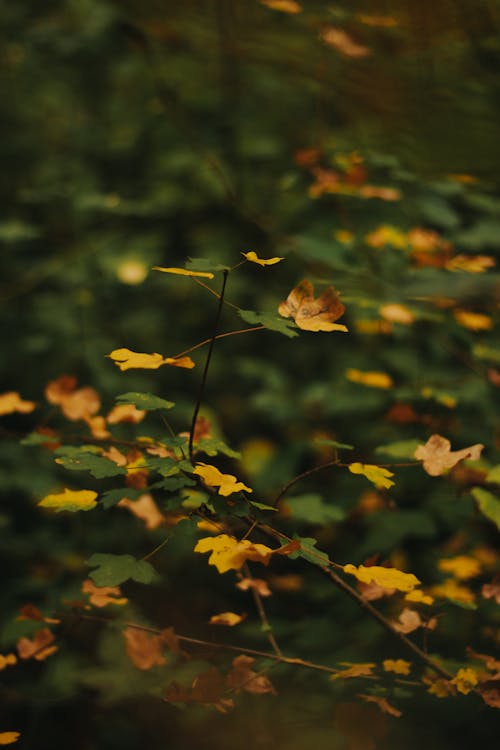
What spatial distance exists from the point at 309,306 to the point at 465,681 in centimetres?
53

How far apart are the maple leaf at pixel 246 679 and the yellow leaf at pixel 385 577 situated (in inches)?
10.2

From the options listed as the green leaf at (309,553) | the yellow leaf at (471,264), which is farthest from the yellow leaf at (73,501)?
the yellow leaf at (471,264)

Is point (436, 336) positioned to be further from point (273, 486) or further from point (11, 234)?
point (11, 234)

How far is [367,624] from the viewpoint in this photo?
1.35 m

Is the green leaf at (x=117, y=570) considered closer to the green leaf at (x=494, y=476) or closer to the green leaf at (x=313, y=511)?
the green leaf at (x=313, y=511)

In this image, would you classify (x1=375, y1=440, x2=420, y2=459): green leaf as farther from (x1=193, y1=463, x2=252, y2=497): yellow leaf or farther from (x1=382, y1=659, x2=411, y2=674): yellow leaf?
(x1=193, y1=463, x2=252, y2=497): yellow leaf

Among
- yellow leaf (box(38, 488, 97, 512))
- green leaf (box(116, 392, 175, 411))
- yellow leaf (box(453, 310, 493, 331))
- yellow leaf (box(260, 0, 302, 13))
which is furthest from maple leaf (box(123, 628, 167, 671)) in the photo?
yellow leaf (box(260, 0, 302, 13))

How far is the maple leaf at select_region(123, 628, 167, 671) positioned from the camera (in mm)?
935

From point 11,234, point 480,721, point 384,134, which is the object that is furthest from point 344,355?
point 480,721

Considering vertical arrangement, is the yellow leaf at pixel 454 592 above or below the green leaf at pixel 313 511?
below

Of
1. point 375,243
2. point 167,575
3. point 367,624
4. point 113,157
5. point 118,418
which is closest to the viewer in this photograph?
point 118,418

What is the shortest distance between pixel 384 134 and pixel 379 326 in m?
0.81

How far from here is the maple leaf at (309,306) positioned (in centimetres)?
75

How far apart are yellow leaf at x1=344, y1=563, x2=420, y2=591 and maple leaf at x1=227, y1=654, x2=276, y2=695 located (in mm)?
259
